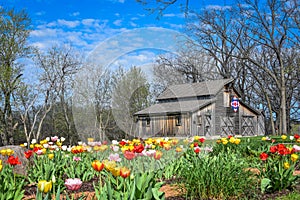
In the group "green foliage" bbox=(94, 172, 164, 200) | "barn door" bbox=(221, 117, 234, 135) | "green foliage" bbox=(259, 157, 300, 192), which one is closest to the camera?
"green foliage" bbox=(94, 172, 164, 200)

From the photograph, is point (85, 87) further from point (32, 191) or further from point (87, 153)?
point (32, 191)

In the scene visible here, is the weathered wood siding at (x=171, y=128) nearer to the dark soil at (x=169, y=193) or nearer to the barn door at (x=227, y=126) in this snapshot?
the barn door at (x=227, y=126)

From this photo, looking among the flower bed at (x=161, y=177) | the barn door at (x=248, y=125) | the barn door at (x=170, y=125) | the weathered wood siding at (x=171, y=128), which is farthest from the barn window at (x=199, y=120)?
the flower bed at (x=161, y=177)

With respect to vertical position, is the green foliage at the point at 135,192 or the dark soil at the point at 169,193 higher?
the green foliage at the point at 135,192

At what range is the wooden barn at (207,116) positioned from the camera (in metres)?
31.5

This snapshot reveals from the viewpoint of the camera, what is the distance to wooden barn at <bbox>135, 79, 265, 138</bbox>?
31484 mm

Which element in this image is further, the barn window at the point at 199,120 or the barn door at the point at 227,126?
the barn door at the point at 227,126

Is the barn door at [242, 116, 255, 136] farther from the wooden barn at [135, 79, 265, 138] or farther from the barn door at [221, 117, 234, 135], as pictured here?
the barn door at [221, 117, 234, 135]

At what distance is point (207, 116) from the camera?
33875 millimetres

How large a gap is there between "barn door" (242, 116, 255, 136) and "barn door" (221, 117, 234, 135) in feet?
5.99

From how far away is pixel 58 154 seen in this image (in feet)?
25.4

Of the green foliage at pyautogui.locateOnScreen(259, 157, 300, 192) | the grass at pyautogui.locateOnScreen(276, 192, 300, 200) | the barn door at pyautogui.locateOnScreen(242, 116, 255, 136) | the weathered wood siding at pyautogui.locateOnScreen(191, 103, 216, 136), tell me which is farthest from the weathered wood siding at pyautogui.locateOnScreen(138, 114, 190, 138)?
the grass at pyautogui.locateOnScreen(276, 192, 300, 200)

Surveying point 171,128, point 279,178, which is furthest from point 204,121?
point 279,178

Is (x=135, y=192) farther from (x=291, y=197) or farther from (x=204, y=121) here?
(x=204, y=121)
